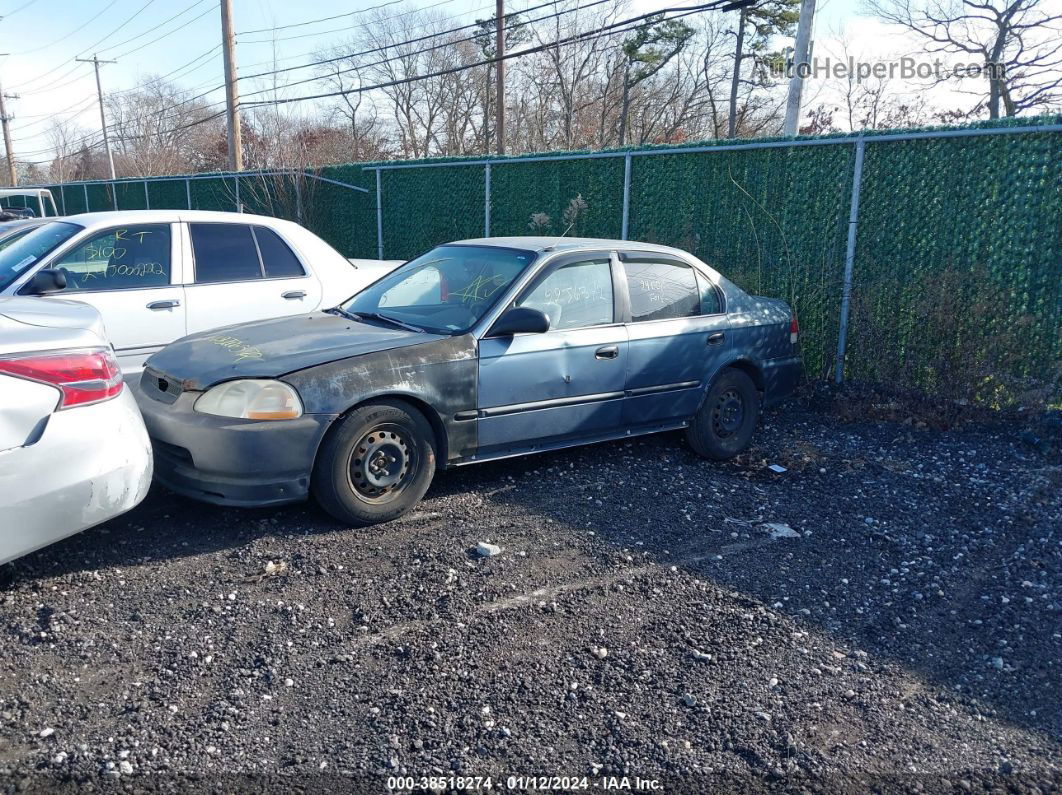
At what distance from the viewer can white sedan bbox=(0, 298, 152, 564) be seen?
3674mm

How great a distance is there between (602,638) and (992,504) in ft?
10.9

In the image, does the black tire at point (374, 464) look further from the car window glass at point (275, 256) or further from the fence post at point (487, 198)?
the fence post at point (487, 198)

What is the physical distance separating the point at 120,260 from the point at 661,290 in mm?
4110

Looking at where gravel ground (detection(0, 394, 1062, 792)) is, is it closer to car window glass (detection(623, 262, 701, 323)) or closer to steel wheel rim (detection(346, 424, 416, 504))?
steel wheel rim (detection(346, 424, 416, 504))

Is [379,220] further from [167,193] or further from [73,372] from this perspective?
[73,372]

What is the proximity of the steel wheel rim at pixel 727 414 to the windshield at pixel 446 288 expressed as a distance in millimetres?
1882

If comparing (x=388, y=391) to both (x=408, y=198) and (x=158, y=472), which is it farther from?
(x=408, y=198)

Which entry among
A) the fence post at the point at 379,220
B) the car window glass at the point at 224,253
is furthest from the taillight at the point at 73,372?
the fence post at the point at 379,220

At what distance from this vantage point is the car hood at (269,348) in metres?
4.80

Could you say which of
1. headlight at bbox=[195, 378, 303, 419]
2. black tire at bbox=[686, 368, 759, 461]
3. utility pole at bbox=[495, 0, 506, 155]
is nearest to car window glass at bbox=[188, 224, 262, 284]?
headlight at bbox=[195, 378, 303, 419]

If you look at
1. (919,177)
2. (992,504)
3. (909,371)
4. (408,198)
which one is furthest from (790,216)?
(408,198)

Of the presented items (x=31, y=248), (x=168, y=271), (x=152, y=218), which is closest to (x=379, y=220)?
(x=152, y=218)

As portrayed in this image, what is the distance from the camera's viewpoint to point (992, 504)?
5.80 m

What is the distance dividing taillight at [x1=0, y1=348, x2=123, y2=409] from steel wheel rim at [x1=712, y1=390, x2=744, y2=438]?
413 centimetres
